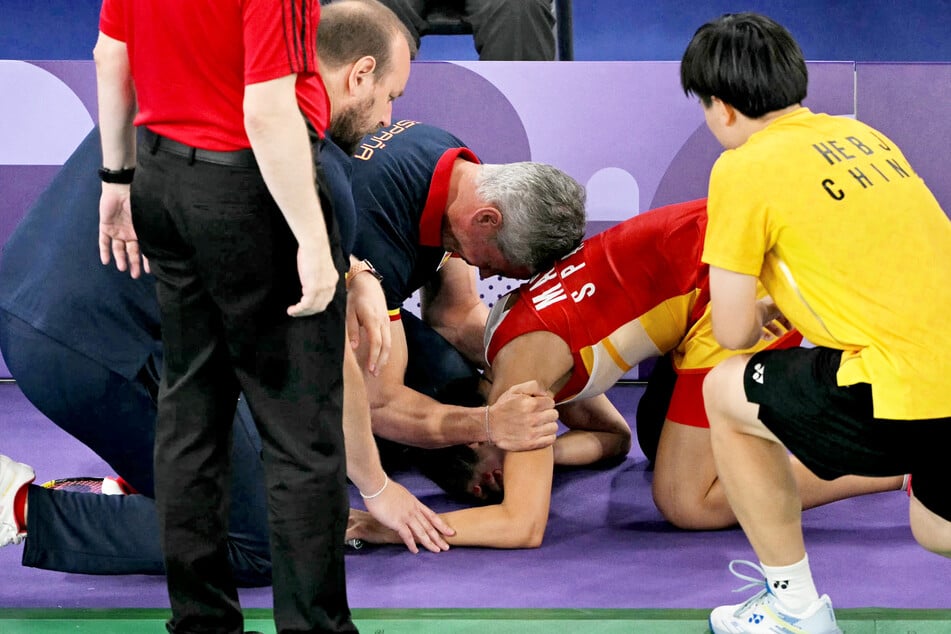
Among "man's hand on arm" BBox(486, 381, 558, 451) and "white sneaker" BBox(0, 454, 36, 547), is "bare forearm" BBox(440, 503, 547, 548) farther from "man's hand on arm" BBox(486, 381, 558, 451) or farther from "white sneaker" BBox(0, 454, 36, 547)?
"white sneaker" BBox(0, 454, 36, 547)

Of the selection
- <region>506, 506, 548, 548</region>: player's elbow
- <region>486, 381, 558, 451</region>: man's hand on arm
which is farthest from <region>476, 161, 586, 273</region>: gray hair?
<region>506, 506, 548, 548</region>: player's elbow

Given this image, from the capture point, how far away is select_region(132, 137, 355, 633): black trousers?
1657 millimetres

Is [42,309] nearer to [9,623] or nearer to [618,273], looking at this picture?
[9,623]

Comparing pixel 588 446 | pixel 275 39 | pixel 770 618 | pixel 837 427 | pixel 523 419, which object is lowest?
pixel 588 446

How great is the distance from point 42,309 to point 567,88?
1937 mm


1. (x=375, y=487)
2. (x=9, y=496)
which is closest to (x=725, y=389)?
(x=375, y=487)

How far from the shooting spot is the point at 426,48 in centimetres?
587

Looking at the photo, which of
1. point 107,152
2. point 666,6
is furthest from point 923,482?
point 666,6

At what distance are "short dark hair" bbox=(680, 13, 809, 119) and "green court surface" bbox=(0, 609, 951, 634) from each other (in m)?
0.93

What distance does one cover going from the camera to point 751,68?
1904 millimetres

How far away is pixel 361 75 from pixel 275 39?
1.82ft

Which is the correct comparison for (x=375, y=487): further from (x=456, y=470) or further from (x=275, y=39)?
(x=275, y=39)

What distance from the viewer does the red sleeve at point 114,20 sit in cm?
172

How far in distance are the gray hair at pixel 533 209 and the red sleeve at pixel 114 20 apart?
114cm
